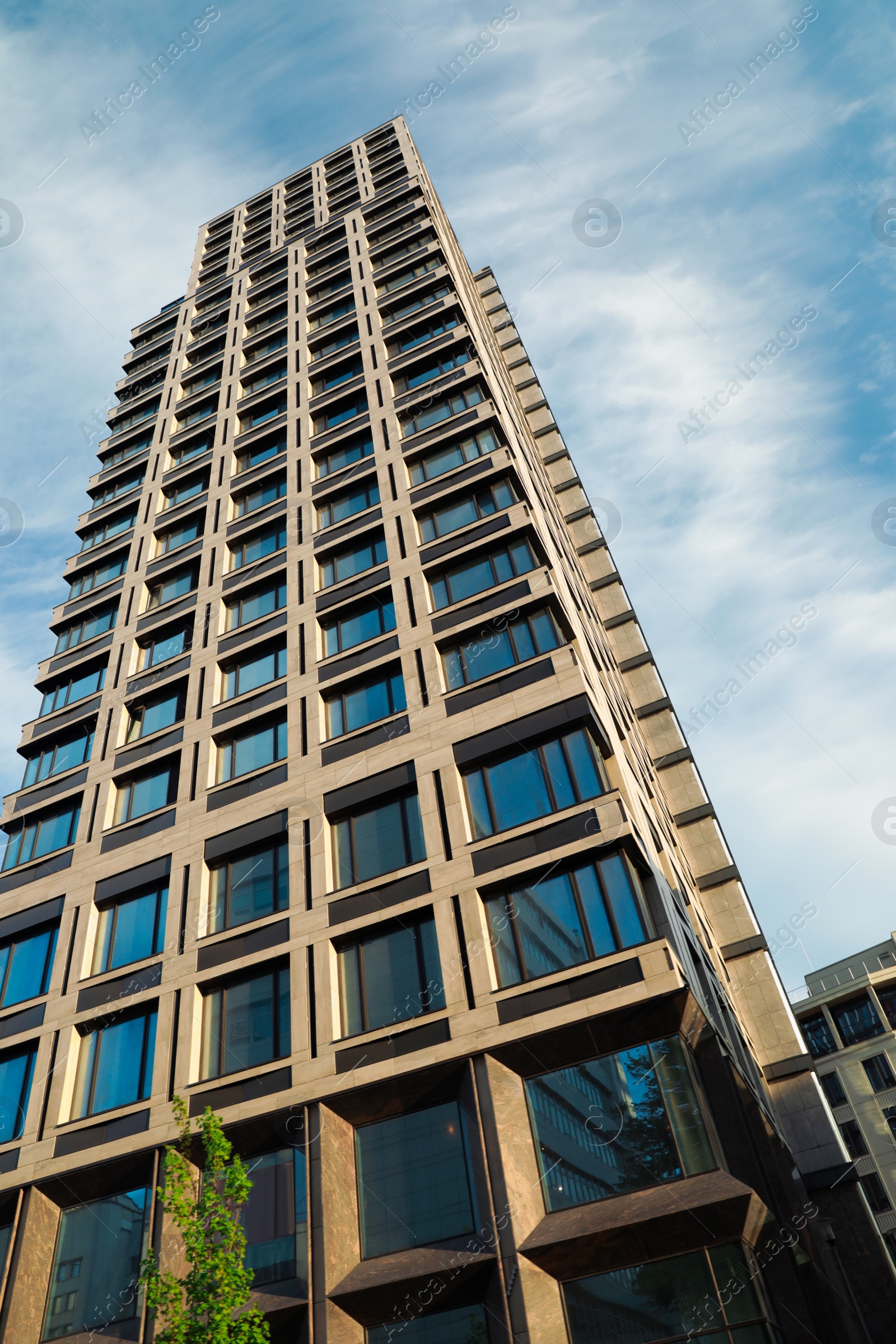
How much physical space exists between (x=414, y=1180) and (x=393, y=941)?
5.53m

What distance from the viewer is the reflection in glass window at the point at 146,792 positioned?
32312 millimetres

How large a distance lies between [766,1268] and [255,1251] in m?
11.0

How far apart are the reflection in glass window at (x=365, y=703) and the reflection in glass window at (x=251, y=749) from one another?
1874 mm

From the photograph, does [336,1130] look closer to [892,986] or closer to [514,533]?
[514,533]

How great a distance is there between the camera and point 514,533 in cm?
3241

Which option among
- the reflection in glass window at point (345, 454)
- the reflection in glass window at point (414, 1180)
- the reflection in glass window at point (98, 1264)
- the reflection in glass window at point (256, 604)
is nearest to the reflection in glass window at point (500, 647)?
the reflection in glass window at point (256, 604)

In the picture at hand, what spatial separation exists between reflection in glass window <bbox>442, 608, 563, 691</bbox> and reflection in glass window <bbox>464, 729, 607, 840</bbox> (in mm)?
3178

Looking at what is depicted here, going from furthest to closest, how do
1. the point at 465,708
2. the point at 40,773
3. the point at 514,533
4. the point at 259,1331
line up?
the point at 40,773, the point at 514,533, the point at 465,708, the point at 259,1331

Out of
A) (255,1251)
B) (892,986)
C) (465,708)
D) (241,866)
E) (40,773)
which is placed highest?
(892,986)

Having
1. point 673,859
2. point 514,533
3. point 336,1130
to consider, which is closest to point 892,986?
point 673,859

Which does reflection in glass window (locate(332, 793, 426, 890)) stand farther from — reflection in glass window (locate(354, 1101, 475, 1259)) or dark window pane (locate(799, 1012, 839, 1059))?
dark window pane (locate(799, 1012, 839, 1059))

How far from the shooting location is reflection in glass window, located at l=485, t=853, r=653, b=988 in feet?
73.6

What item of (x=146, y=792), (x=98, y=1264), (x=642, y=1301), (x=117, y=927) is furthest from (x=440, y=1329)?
(x=146, y=792)

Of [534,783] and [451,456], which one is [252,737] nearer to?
[534,783]
